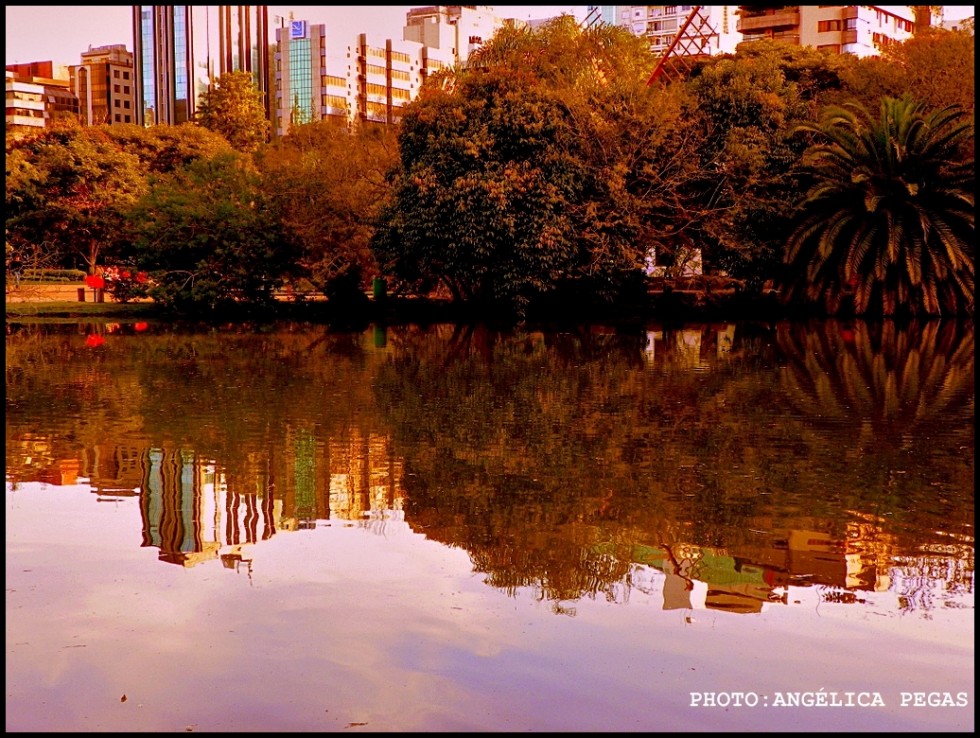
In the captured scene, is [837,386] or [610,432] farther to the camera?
[837,386]

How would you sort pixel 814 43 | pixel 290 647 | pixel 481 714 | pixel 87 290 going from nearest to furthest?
pixel 481 714
pixel 290 647
pixel 87 290
pixel 814 43

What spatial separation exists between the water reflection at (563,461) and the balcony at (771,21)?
225 feet

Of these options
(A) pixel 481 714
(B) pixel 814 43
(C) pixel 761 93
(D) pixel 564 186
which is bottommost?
(A) pixel 481 714

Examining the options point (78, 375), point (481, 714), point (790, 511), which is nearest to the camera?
point (481, 714)

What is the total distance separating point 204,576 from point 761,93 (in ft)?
92.3

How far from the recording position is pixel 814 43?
8356 centimetres

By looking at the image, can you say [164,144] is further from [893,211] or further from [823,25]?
[823,25]

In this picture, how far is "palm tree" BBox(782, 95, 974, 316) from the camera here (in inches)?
1176

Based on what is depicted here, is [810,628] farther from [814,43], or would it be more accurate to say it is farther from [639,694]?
[814,43]

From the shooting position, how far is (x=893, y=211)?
30688 mm

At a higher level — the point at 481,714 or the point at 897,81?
the point at 897,81

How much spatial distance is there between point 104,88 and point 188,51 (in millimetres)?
20369

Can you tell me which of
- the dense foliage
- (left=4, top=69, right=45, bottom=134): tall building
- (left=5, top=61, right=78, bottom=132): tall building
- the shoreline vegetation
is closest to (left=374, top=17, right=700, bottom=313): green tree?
the dense foliage

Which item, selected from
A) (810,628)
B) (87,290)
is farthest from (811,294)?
(810,628)
